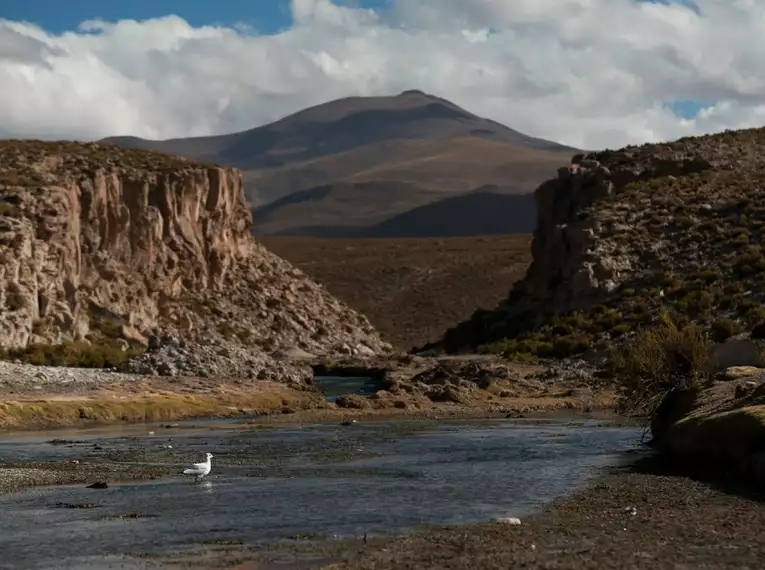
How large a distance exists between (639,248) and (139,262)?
31.7 m

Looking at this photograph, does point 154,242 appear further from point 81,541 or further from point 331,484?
point 81,541

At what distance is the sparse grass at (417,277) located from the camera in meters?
118

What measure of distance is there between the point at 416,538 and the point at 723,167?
71514mm

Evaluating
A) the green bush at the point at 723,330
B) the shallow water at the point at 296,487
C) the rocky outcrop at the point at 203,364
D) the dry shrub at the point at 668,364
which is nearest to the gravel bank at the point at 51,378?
the rocky outcrop at the point at 203,364

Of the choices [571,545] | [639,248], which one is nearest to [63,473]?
[571,545]

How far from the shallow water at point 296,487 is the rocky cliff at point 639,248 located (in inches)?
995

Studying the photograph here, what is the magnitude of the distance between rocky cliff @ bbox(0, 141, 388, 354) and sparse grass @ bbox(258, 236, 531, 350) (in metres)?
18.0

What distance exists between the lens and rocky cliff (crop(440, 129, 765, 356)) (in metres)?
63.6

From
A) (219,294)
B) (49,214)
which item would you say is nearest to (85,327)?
(49,214)

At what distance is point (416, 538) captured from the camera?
707 inches

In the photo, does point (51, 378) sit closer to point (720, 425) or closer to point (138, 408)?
point (138, 408)

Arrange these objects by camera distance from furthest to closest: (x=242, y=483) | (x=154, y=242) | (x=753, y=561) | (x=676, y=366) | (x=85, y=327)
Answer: (x=154, y=242), (x=85, y=327), (x=676, y=366), (x=242, y=483), (x=753, y=561)

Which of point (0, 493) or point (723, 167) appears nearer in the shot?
point (0, 493)

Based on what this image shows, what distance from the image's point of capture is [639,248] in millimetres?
73125
